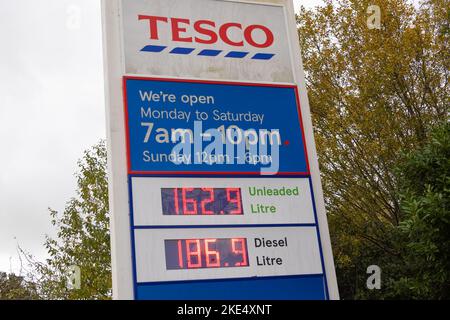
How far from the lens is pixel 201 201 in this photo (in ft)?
24.1

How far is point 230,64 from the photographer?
27.2 feet

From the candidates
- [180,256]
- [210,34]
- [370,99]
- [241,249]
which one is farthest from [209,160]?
[370,99]

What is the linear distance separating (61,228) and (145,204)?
12004 mm

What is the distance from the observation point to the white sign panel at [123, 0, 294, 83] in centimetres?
796

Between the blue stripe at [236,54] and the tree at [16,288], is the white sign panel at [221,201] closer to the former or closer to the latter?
the blue stripe at [236,54]

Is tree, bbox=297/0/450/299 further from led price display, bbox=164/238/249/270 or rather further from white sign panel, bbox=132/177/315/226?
led price display, bbox=164/238/249/270

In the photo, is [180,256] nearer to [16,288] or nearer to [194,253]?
Result: [194,253]

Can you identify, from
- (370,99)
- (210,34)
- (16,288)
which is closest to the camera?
(210,34)

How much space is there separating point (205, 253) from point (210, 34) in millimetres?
2958

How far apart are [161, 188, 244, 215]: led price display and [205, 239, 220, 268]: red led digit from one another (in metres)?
0.33

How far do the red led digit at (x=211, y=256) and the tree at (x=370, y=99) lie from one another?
767 centimetres

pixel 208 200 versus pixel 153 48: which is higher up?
pixel 153 48

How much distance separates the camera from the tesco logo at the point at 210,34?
26.6 ft

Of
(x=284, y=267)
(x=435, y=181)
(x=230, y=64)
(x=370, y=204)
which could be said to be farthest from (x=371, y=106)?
(x=284, y=267)
